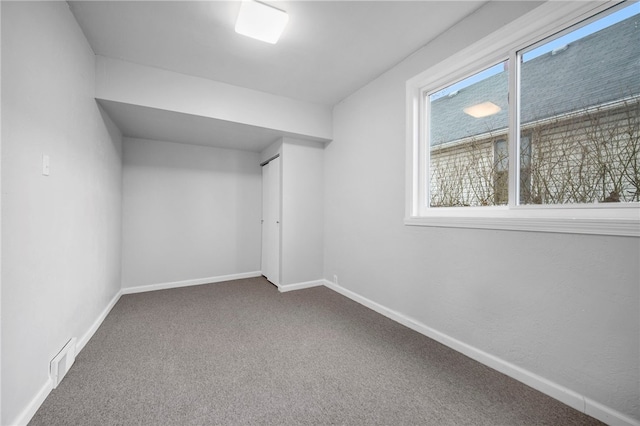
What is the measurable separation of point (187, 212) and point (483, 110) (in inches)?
159

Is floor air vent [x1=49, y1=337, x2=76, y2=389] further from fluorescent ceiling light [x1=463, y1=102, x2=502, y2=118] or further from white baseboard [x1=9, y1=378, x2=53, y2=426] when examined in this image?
fluorescent ceiling light [x1=463, y1=102, x2=502, y2=118]

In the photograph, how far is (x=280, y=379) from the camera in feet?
5.74

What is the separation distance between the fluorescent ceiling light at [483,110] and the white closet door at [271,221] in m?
2.50

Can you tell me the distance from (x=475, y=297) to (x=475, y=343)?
1.18 ft

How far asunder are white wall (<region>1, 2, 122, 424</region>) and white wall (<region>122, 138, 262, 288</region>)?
1301mm

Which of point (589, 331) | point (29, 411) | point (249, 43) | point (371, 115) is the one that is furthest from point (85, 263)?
point (589, 331)

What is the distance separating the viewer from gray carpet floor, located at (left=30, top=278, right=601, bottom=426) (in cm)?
144

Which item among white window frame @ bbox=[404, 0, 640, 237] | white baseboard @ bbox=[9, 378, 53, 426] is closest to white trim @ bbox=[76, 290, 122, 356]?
white baseboard @ bbox=[9, 378, 53, 426]

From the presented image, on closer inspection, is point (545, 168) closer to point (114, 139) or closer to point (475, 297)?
point (475, 297)

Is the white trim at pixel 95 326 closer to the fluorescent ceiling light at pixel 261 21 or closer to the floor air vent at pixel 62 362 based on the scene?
the floor air vent at pixel 62 362

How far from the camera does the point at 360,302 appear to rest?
318cm

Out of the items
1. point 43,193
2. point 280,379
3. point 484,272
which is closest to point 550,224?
point 484,272

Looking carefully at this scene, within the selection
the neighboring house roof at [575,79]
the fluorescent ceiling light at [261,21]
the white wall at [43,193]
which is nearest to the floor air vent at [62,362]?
the white wall at [43,193]

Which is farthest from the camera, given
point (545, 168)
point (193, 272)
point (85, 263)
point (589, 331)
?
point (193, 272)
